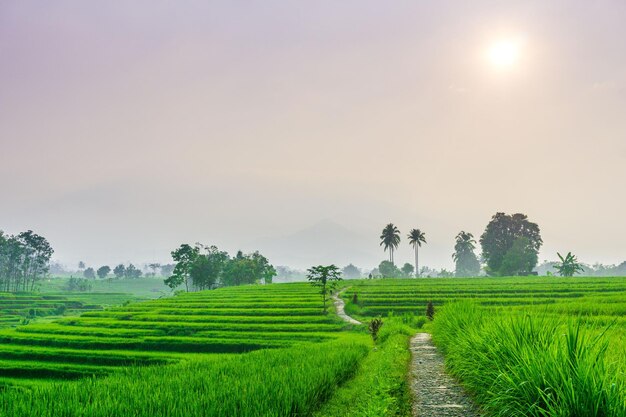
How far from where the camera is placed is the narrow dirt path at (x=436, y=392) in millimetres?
8312

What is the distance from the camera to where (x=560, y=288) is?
52656mm

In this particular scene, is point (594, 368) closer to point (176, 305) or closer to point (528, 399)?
point (528, 399)

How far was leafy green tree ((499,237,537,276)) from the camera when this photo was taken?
90062mm

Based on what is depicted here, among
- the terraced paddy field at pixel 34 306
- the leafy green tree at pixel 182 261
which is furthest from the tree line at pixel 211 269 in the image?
the terraced paddy field at pixel 34 306

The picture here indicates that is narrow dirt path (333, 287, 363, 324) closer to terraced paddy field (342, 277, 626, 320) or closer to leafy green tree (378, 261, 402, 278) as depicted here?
terraced paddy field (342, 277, 626, 320)

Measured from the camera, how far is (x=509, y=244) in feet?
326

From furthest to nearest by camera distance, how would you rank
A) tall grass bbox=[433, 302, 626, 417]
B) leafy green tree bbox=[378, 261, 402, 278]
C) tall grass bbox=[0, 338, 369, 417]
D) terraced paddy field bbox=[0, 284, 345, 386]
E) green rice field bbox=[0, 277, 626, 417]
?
leafy green tree bbox=[378, 261, 402, 278] < terraced paddy field bbox=[0, 284, 345, 386] < tall grass bbox=[0, 338, 369, 417] < green rice field bbox=[0, 277, 626, 417] < tall grass bbox=[433, 302, 626, 417]

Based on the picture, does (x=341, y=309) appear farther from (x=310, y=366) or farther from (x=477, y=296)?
(x=310, y=366)

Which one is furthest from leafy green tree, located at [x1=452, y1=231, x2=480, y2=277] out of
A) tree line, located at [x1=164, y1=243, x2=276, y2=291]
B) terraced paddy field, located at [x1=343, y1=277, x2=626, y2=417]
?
terraced paddy field, located at [x1=343, y1=277, x2=626, y2=417]

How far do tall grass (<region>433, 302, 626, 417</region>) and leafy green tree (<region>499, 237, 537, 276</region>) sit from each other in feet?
298

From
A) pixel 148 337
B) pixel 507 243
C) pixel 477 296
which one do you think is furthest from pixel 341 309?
pixel 507 243

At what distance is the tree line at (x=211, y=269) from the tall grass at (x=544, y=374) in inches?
3503

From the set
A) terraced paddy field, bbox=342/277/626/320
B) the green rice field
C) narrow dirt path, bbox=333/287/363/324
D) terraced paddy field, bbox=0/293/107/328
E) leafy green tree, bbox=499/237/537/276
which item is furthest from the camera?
leafy green tree, bbox=499/237/537/276

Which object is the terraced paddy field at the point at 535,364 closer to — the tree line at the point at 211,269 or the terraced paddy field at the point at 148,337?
the terraced paddy field at the point at 148,337
